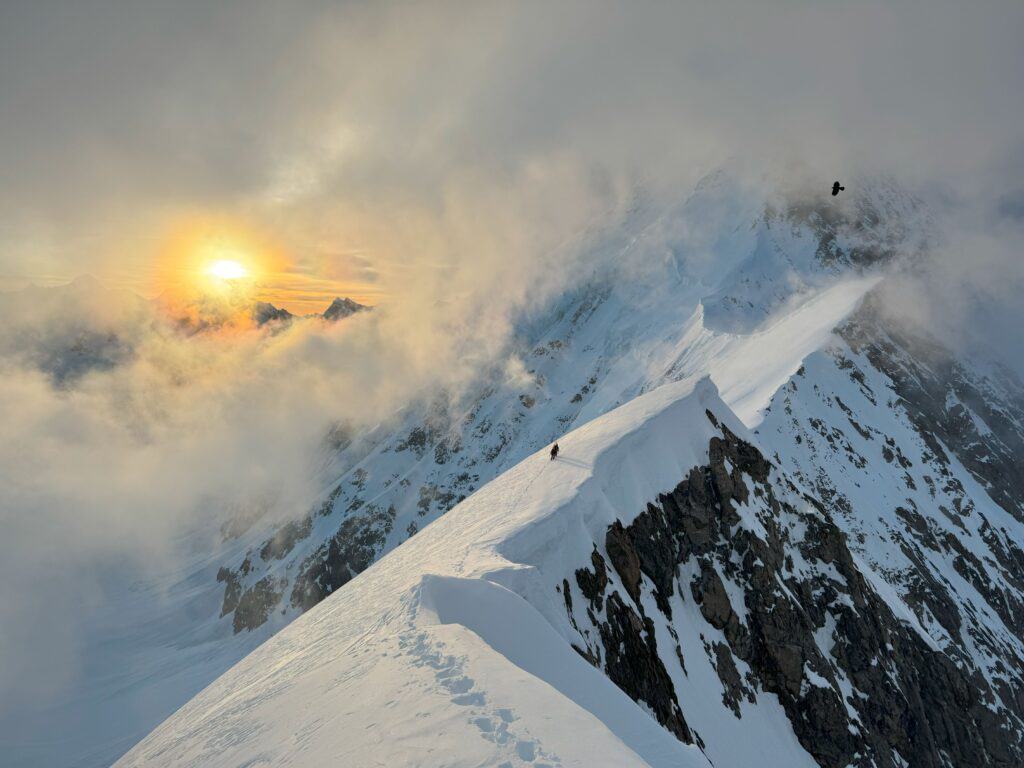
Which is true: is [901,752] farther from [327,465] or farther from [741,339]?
[327,465]

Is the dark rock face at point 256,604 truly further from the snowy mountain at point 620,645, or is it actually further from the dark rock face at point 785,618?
the dark rock face at point 785,618

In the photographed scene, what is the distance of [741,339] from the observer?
101 metres

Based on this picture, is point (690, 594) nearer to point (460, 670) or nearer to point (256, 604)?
point (460, 670)

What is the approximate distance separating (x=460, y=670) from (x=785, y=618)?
2863cm

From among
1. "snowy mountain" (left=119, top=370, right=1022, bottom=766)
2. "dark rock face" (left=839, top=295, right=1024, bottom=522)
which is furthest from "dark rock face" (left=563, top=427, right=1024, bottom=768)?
"dark rock face" (left=839, top=295, right=1024, bottom=522)

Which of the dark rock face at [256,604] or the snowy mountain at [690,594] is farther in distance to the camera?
the dark rock face at [256,604]

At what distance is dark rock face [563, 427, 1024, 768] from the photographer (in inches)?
1130

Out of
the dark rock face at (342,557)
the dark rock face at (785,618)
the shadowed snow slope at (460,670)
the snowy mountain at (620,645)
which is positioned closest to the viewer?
the shadowed snow slope at (460,670)

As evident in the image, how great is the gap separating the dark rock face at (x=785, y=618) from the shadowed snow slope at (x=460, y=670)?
3.19m

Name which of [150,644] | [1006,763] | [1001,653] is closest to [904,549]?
[1001,653]

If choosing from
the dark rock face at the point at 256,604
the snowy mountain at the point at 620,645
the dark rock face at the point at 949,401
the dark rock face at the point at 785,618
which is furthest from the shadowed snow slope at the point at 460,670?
the dark rock face at the point at 256,604

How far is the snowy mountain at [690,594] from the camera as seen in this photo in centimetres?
1293

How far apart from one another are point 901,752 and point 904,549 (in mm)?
34152

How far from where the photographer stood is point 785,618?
3362cm
